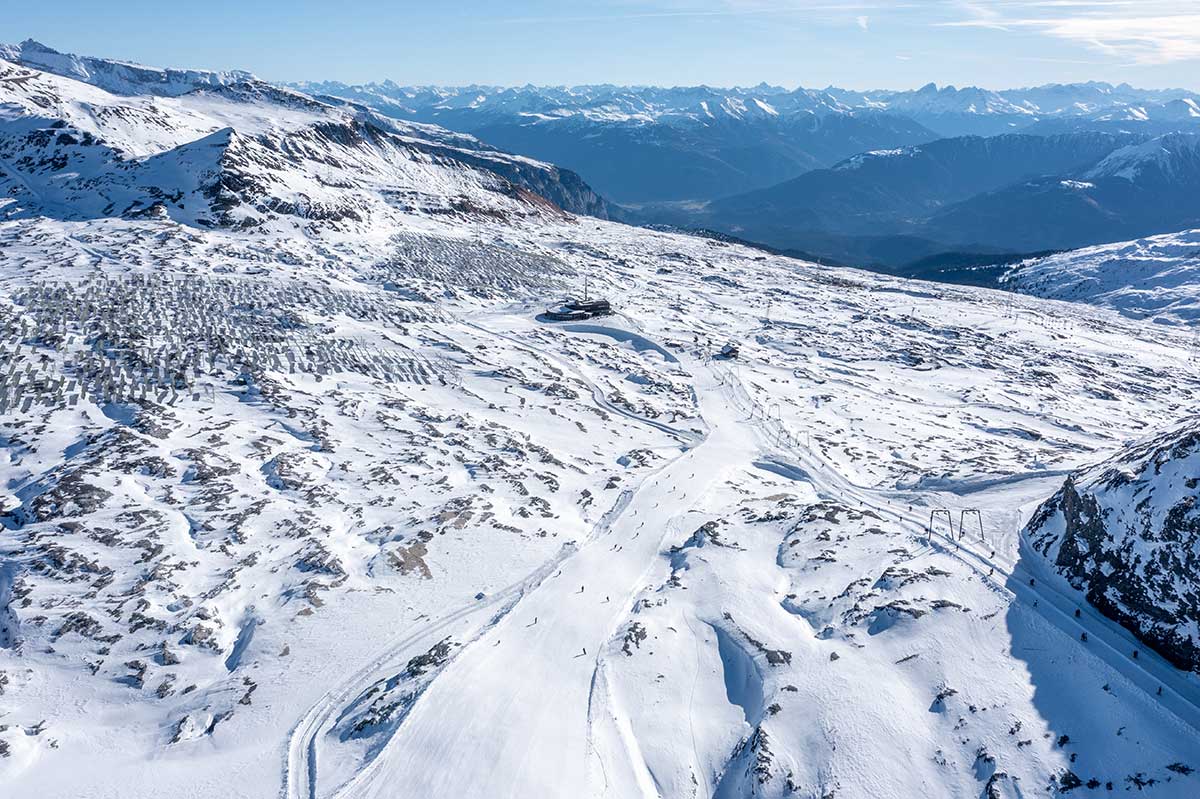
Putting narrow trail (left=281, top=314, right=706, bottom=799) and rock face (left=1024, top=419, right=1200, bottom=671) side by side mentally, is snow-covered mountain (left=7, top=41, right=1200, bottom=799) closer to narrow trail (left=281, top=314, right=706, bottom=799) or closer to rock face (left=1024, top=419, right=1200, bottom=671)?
narrow trail (left=281, top=314, right=706, bottom=799)

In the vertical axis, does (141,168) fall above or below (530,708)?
above

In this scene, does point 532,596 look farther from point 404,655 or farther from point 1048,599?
point 1048,599

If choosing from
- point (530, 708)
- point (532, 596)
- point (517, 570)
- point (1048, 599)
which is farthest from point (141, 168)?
point (1048, 599)

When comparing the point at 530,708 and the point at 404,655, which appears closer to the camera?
the point at 530,708

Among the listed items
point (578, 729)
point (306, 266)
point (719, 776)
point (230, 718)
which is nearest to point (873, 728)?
point (719, 776)

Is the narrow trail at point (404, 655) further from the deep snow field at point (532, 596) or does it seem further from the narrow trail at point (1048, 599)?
the narrow trail at point (1048, 599)

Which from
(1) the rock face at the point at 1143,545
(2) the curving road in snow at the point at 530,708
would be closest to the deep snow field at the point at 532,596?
Result: (2) the curving road in snow at the point at 530,708
